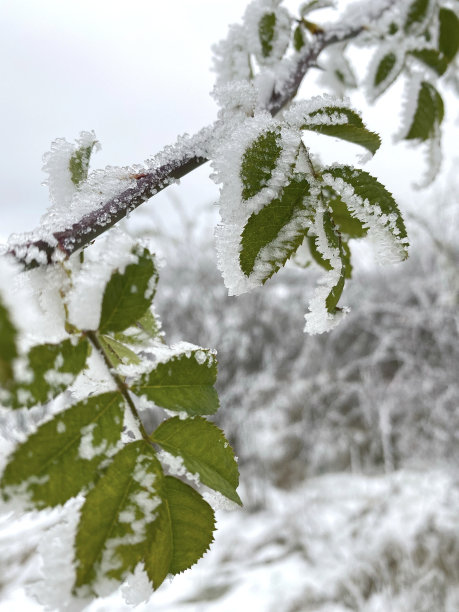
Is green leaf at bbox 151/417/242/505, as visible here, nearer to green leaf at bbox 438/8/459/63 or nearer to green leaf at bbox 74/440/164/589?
green leaf at bbox 74/440/164/589

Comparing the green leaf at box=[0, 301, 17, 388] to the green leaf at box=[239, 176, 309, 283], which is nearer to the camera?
the green leaf at box=[0, 301, 17, 388]

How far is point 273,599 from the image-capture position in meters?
3.37

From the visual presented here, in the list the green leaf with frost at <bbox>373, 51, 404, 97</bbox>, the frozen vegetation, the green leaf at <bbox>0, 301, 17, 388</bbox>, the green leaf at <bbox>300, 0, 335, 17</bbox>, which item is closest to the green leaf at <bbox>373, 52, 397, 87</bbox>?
the green leaf with frost at <bbox>373, 51, 404, 97</bbox>

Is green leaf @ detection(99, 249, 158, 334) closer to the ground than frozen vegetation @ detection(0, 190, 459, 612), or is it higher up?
higher up

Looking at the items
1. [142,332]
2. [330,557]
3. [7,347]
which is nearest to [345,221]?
[142,332]

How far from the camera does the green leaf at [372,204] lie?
0.39m

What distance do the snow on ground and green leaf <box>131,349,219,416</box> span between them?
3.29m

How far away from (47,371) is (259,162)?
0.20 m

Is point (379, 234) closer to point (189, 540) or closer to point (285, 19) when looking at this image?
point (189, 540)

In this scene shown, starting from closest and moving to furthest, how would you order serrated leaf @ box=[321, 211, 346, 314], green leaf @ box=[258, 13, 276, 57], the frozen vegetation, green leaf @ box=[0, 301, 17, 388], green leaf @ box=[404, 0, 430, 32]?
green leaf @ box=[0, 301, 17, 388]
serrated leaf @ box=[321, 211, 346, 314]
green leaf @ box=[258, 13, 276, 57]
green leaf @ box=[404, 0, 430, 32]
the frozen vegetation

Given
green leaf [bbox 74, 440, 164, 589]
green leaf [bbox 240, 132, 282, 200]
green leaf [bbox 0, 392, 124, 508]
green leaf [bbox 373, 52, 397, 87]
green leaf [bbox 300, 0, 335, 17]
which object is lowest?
green leaf [bbox 74, 440, 164, 589]

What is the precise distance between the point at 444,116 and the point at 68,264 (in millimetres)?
654

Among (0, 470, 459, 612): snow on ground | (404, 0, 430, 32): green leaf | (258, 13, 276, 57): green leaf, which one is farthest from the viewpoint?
(0, 470, 459, 612): snow on ground

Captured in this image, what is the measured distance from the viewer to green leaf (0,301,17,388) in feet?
0.56
